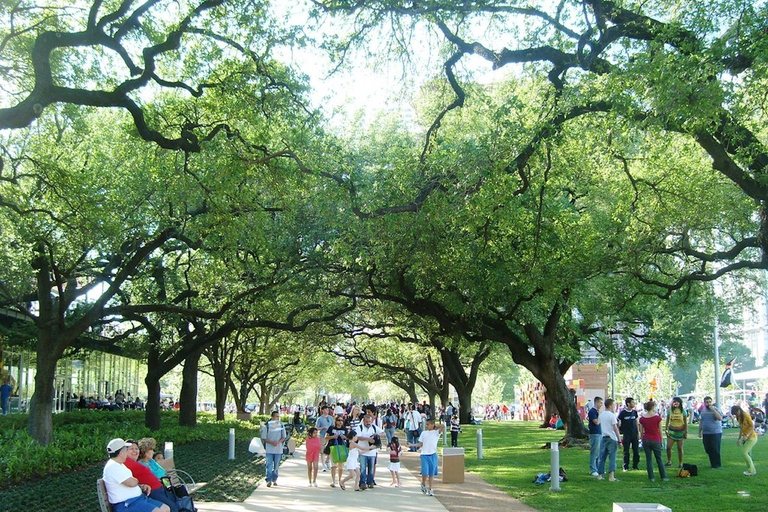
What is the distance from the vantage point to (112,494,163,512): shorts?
8500 millimetres

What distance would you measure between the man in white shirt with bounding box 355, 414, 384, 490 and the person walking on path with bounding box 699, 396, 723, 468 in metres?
7.20

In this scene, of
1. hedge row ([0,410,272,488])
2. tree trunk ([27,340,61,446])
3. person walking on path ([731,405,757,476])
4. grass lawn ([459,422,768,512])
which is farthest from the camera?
tree trunk ([27,340,61,446])

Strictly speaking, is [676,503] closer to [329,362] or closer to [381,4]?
[381,4]

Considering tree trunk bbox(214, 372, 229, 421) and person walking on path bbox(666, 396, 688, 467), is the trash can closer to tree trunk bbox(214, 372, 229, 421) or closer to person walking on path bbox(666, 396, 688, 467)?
person walking on path bbox(666, 396, 688, 467)

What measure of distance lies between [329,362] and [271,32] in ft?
161

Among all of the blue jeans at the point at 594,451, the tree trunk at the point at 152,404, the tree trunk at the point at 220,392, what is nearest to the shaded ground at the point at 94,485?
the tree trunk at the point at 152,404

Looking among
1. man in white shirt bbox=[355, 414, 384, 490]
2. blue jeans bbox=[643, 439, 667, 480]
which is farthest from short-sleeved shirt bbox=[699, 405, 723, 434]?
man in white shirt bbox=[355, 414, 384, 490]

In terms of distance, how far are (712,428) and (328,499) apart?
878cm

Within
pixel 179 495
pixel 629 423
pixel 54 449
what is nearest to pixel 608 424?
pixel 629 423

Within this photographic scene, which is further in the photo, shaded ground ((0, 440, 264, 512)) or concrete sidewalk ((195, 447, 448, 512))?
concrete sidewalk ((195, 447, 448, 512))

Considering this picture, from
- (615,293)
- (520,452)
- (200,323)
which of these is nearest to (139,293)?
(200,323)

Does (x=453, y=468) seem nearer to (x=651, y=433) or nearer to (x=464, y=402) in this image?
(x=651, y=433)

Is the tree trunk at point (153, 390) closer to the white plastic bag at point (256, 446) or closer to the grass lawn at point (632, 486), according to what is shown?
the grass lawn at point (632, 486)

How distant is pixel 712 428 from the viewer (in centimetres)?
1731
